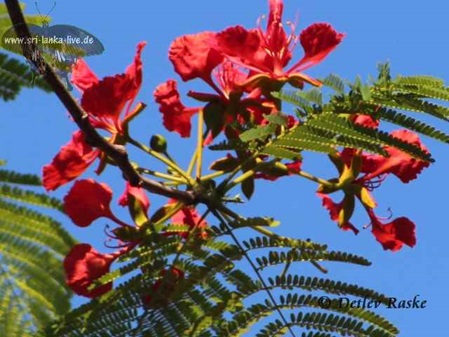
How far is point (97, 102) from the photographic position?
8.45ft

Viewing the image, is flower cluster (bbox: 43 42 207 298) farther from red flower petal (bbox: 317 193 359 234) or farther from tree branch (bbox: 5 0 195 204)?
red flower petal (bbox: 317 193 359 234)

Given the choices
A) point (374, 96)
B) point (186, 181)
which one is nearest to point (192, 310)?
point (186, 181)

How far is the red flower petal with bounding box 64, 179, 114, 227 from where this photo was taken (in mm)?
2668

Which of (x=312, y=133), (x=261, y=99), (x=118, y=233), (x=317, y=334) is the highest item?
(x=261, y=99)

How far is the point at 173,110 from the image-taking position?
270 centimetres

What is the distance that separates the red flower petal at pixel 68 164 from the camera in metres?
2.56

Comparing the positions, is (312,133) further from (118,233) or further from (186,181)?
(118,233)

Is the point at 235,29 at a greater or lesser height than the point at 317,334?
greater

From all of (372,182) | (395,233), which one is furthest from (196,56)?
(395,233)

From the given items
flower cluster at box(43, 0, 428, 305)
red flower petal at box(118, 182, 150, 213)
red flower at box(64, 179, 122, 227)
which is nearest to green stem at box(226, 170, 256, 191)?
flower cluster at box(43, 0, 428, 305)

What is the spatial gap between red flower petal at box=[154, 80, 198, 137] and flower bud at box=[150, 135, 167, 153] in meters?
0.20

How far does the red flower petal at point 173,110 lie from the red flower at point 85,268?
1.20ft

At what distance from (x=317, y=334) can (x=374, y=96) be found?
21.8 inches

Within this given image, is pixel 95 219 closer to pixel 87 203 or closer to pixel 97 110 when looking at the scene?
pixel 87 203
